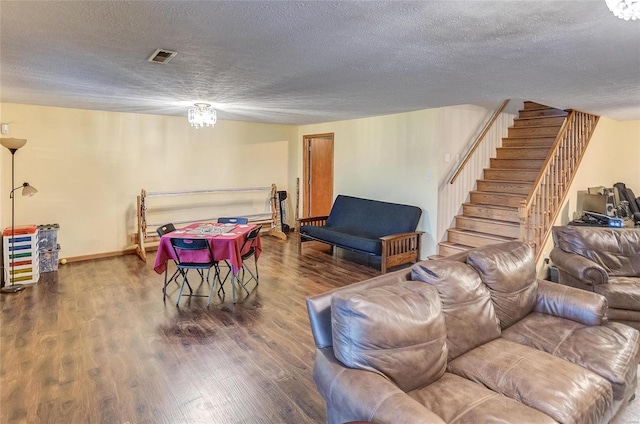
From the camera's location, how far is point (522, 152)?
581 cm

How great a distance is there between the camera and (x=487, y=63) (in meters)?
2.75

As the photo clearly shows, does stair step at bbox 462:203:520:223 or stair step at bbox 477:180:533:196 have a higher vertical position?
stair step at bbox 477:180:533:196

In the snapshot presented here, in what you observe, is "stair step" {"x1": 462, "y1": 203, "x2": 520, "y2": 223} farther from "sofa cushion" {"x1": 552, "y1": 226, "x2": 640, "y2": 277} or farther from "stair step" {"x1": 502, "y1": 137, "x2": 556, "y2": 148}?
"stair step" {"x1": 502, "y1": 137, "x2": 556, "y2": 148}

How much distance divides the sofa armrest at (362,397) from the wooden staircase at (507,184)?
3.77 m

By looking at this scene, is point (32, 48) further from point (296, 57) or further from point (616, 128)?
point (616, 128)

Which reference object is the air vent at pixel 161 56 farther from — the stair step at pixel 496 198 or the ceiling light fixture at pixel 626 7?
the stair step at pixel 496 198

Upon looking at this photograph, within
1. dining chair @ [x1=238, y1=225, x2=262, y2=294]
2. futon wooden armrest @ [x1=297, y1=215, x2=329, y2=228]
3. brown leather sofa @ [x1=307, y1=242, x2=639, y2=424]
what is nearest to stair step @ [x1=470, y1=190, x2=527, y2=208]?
futon wooden armrest @ [x1=297, y1=215, x2=329, y2=228]

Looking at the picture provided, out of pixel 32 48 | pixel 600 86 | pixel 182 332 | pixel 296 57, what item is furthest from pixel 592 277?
pixel 32 48

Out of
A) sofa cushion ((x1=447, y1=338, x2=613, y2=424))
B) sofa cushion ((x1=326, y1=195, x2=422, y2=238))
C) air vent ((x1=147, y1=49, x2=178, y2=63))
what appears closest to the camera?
sofa cushion ((x1=447, y1=338, x2=613, y2=424))

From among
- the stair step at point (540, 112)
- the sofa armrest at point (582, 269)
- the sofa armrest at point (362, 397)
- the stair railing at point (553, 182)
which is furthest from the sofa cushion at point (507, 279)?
the stair step at point (540, 112)

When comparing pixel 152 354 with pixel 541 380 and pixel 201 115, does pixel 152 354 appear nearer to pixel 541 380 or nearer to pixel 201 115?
pixel 541 380

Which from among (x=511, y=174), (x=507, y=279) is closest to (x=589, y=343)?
(x=507, y=279)

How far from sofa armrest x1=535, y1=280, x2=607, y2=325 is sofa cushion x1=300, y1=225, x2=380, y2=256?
239 cm

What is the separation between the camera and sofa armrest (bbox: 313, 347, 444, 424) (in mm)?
1343
